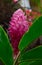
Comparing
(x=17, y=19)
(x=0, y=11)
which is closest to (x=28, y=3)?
(x=0, y=11)

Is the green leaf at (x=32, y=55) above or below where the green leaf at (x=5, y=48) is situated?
below

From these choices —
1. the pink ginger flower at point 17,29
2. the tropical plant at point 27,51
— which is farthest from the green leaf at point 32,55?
the pink ginger flower at point 17,29

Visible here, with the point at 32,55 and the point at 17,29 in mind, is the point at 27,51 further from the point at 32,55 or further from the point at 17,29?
the point at 17,29

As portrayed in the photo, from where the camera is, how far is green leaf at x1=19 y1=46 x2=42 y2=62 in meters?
0.53

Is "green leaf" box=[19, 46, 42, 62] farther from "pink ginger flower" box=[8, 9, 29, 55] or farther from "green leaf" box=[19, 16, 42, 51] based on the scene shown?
"pink ginger flower" box=[8, 9, 29, 55]

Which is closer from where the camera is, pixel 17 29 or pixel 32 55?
pixel 32 55

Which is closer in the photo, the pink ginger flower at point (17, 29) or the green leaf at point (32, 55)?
the green leaf at point (32, 55)

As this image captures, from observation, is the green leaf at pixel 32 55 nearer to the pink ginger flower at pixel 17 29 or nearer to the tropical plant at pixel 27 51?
the tropical plant at pixel 27 51

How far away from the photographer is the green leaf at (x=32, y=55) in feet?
1.75

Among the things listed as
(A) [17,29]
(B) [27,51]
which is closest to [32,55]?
(B) [27,51]

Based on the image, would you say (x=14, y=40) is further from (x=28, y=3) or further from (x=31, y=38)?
(x=28, y=3)

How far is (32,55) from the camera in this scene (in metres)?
0.54

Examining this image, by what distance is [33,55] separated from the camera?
21.2 inches

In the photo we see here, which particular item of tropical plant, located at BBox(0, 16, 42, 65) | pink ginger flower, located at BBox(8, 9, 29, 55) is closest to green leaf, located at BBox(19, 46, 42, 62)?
tropical plant, located at BBox(0, 16, 42, 65)
